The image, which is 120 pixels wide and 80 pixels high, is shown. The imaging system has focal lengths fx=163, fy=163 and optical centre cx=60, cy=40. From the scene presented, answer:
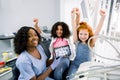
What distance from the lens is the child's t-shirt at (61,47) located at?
134cm

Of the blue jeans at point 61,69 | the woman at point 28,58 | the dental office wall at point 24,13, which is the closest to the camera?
the woman at point 28,58

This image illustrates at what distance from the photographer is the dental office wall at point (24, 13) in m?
2.36

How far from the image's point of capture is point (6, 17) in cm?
237

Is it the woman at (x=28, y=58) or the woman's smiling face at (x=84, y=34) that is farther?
the woman's smiling face at (x=84, y=34)

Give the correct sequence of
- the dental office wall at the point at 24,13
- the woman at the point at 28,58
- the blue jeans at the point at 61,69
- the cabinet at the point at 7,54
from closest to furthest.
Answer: the woman at the point at 28,58 < the blue jeans at the point at 61,69 < the cabinet at the point at 7,54 < the dental office wall at the point at 24,13

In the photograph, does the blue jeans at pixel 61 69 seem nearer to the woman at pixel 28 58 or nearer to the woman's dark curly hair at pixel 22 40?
the woman at pixel 28 58

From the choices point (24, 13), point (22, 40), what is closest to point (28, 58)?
point (22, 40)

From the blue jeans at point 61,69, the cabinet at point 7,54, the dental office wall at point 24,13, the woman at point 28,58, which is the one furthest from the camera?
the dental office wall at point 24,13

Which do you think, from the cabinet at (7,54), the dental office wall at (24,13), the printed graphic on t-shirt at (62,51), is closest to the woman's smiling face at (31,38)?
the printed graphic on t-shirt at (62,51)

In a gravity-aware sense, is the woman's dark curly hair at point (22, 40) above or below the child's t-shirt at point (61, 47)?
above

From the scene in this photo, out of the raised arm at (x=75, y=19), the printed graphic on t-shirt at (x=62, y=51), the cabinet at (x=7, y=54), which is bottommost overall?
the cabinet at (x=7, y=54)

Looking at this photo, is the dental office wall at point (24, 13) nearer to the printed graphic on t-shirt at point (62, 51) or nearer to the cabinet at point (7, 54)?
the cabinet at point (7, 54)

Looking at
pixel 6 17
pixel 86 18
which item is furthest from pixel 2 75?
pixel 86 18

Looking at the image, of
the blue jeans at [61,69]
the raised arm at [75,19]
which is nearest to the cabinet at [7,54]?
the blue jeans at [61,69]
